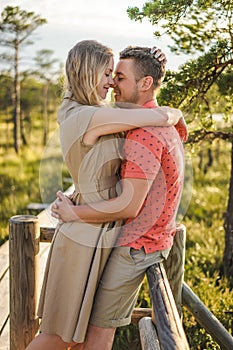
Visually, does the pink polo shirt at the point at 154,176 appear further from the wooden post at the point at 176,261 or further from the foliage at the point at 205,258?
the foliage at the point at 205,258

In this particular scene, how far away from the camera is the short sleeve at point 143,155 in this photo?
2201mm

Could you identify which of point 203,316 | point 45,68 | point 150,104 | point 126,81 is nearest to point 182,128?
point 150,104

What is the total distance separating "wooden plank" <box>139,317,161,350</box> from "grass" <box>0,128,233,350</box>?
0.72 metres

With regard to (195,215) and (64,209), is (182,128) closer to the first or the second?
(64,209)

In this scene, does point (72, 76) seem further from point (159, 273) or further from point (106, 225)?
point (159, 273)

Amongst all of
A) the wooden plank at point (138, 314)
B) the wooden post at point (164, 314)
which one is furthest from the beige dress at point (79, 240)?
the wooden plank at point (138, 314)

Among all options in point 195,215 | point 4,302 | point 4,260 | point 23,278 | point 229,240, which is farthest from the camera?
point 195,215

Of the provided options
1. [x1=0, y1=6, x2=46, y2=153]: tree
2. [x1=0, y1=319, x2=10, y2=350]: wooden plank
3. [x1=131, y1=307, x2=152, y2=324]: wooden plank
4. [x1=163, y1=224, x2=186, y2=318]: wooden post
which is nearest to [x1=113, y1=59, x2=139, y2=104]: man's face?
[x1=163, y1=224, x2=186, y2=318]: wooden post

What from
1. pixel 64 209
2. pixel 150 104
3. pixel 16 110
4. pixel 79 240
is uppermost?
pixel 150 104

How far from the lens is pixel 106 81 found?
2.32 m

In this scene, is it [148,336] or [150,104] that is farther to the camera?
[148,336]

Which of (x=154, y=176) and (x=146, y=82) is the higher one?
(x=146, y=82)

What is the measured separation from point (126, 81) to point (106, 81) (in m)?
0.11

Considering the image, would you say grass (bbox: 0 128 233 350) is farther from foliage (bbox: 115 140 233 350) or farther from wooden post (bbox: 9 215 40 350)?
wooden post (bbox: 9 215 40 350)
